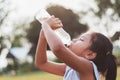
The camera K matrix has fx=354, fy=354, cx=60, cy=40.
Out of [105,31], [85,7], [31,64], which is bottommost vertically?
[31,64]

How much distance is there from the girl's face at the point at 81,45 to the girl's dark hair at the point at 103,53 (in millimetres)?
13

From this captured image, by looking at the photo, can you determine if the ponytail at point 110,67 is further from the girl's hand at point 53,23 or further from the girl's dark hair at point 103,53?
the girl's hand at point 53,23

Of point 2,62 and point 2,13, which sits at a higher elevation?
point 2,13

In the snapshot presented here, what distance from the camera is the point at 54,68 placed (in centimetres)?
108

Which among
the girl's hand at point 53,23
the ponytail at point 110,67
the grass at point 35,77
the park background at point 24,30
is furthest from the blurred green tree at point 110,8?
the girl's hand at point 53,23

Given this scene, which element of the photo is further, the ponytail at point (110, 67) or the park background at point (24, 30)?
the park background at point (24, 30)

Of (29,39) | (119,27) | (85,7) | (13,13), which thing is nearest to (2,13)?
(13,13)

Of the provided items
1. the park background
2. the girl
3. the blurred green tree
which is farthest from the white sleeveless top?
the blurred green tree

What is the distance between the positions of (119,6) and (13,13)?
0.51 m

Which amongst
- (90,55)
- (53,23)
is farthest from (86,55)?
(53,23)

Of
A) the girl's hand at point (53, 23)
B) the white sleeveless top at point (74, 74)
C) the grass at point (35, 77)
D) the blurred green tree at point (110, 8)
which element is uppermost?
the girl's hand at point (53, 23)

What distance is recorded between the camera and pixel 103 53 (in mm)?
982

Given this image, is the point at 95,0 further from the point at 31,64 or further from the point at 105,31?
the point at 31,64

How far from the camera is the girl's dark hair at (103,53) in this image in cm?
97
